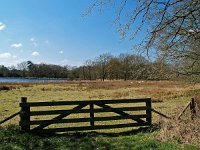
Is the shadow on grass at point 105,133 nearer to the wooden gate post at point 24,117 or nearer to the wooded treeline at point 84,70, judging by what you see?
the wooden gate post at point 24,117

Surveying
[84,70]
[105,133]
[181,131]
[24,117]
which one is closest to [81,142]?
[105,133]

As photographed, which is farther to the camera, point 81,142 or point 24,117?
point 24,117

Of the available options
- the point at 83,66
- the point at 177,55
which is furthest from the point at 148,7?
the point at 83,66

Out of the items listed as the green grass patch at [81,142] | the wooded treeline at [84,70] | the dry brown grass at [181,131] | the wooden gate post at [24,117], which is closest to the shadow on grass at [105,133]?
the green grass patch at [81,142]

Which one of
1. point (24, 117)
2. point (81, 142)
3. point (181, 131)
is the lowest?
point (81, 142)

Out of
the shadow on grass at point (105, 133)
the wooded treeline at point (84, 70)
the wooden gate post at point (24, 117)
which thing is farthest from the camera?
the wooded treeline at point (84, 70)

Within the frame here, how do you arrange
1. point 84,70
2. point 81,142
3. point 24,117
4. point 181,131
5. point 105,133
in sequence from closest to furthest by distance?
point 81,142, point 181,131, point 24,117, point 105,133, point 84,70

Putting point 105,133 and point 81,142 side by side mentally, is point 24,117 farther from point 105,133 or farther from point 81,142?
point 105,133

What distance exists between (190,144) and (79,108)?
4.91 meters

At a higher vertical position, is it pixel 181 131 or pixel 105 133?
pixel 181 131

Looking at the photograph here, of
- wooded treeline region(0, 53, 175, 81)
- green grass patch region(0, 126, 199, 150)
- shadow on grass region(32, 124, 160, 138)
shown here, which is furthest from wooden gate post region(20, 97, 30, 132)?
wooded treeline region(0, 53, 175, 81)

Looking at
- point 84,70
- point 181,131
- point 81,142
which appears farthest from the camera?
point 84,70

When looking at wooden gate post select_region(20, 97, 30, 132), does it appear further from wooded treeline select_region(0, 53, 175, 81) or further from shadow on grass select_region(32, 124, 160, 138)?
wooded treeline select_region(0, 53, 175, 81)

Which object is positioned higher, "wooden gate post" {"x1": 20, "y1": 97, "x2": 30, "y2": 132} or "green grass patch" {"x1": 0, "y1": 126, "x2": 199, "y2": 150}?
"wooden gate post" {"x1": 20, "y1": 97, "x2": 30, "y2": 132}
